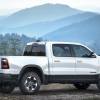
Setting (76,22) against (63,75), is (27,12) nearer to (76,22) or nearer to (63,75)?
(76,22)

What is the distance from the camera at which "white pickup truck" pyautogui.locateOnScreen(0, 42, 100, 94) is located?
1859 cm

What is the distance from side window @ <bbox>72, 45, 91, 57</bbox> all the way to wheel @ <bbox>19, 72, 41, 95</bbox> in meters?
1.88

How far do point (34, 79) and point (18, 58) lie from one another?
3.16ft

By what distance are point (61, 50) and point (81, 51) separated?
2.61ft

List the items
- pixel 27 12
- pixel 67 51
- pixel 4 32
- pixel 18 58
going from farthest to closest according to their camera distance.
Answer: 1. pixel 27 12
2. pixel 4 32
3. pixel 67 51
4. pixel 18 58

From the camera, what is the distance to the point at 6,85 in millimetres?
19797

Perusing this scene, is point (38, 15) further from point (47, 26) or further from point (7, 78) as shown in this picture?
point (7, 78)

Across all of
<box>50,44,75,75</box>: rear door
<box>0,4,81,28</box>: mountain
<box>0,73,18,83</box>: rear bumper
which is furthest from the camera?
<box>0,4,81,28</box>: mountain

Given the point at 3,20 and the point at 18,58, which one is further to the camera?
the point at 3,20

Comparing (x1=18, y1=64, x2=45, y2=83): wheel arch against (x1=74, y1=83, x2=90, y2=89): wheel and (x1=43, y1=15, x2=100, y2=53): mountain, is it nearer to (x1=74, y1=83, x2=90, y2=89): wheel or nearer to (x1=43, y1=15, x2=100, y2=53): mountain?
(x1=74, y1=83, x2=90, y2=89): wheel

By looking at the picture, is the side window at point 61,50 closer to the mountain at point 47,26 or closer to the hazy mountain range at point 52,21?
the mountain at point 47,26

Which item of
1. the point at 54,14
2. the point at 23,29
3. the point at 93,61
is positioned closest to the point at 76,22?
the point at 54,14

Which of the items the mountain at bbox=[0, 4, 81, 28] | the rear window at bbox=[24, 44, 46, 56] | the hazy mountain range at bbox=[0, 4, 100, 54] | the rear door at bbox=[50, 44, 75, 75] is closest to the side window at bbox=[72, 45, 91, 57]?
the rear door at bbox=[50, 44, 75, 75]

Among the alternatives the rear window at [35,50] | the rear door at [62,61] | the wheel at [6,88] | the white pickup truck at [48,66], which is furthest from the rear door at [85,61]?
the wheel at [6,88]
